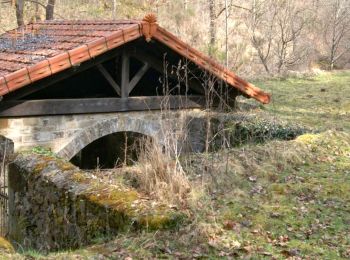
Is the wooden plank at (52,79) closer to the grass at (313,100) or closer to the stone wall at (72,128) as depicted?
the stone wall at (72,128)

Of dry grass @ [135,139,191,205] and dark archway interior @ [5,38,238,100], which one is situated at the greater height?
dark archway interior @ [5,38,238,100]

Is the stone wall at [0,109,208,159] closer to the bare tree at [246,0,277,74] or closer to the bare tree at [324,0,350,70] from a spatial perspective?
the bare tree at [246,0,277,74]

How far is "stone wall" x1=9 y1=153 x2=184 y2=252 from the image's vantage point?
473 centimetres

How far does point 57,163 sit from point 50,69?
6.37ft

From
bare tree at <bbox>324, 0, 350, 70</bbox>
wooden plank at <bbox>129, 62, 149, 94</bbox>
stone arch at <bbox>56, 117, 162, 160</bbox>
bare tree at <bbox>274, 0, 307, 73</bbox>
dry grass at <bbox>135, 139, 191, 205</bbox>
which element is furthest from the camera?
bare tree at <bbox>324, 0, 350, 70</bbox>

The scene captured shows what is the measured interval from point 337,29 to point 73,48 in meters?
20.9

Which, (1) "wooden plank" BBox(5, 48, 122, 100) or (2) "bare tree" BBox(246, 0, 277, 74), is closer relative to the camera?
(1) "wooden plank" BBox(5, 48, 122, 100)

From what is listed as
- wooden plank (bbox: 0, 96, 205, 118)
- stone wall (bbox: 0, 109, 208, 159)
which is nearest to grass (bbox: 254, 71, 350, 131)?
wooden plank (bbox: 0, 96, 205, 118)

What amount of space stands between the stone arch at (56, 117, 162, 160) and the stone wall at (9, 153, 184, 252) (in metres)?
1.70

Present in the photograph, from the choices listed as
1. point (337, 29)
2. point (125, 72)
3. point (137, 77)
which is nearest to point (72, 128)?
point (125, 72)

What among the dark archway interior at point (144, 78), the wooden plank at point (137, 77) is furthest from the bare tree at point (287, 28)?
the wooden plank at point (137, 77)

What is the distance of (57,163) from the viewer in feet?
19.5

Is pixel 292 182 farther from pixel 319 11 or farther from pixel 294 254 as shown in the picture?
pixel 319 11

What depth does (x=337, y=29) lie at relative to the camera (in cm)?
2525
